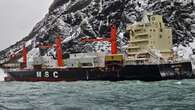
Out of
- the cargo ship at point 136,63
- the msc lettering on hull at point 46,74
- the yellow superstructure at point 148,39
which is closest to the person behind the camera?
the cargo ship at point 136,63

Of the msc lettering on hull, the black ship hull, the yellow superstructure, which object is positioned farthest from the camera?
the msc lettering on hull

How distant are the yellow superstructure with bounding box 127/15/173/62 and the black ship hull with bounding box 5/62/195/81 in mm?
8553

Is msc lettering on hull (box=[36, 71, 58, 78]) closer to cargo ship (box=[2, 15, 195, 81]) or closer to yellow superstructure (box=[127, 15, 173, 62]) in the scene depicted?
cargo ship (box=[2, 15, 195, 81])

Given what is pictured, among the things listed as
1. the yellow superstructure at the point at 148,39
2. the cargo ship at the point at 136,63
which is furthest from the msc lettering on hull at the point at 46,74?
the yellow superstructure at the point at 148,39

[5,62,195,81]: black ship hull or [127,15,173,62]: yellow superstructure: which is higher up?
[127,15,173,62]: yellow superstructure

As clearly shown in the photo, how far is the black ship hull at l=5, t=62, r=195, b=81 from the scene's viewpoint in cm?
11094

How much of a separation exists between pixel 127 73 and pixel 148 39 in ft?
46.3

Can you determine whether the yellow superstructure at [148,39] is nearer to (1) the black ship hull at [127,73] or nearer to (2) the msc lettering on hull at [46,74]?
(1) the black ship hull at [127,73]

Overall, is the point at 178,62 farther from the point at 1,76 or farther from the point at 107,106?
the point at 1,76

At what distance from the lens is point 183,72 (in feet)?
386

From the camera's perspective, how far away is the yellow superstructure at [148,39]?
124 meters

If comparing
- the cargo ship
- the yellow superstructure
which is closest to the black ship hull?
the cargo ship

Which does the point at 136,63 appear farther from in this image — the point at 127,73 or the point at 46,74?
the point at 46,74

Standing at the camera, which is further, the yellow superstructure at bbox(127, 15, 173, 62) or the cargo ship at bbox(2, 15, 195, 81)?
the yellow superstructure at bbox(127, 15, 173, 62)
